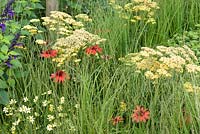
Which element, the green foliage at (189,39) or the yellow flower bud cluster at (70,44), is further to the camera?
the green foliage at (189,39)

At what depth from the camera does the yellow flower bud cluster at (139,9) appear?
12.3ft

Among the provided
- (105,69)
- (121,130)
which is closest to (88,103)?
(121,130)

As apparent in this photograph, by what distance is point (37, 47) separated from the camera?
11.4 feet

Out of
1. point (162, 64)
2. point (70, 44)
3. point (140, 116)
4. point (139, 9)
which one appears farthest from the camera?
point (139, 9)

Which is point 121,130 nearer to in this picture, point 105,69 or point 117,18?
point 105,69

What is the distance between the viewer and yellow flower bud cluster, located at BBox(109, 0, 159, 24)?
3746 millimetres

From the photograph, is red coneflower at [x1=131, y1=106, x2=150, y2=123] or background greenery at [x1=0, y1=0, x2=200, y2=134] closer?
red coneflower at [x1=131, y1=106, x2=150, y2=123]

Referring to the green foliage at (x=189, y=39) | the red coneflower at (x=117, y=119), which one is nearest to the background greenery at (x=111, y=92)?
the red coneflower at (x=117, y=119)

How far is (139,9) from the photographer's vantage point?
383cm

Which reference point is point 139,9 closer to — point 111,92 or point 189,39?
point 189,39

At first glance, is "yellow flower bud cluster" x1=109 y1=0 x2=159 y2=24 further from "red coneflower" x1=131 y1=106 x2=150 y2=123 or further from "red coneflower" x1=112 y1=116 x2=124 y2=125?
"red coneflower" x1=131 y1=106 x2=150 y2=123

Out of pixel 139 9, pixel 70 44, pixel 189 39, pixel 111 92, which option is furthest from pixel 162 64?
pixel 189 39

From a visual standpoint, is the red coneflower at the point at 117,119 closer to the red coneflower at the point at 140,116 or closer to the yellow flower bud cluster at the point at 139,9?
the red coneflower at the point at 140,116

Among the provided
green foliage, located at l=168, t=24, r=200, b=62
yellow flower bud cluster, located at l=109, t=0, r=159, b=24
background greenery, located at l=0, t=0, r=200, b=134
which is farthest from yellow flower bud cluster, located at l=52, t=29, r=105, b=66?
green foliage, located at l=168, t=24, r=200, b=62
